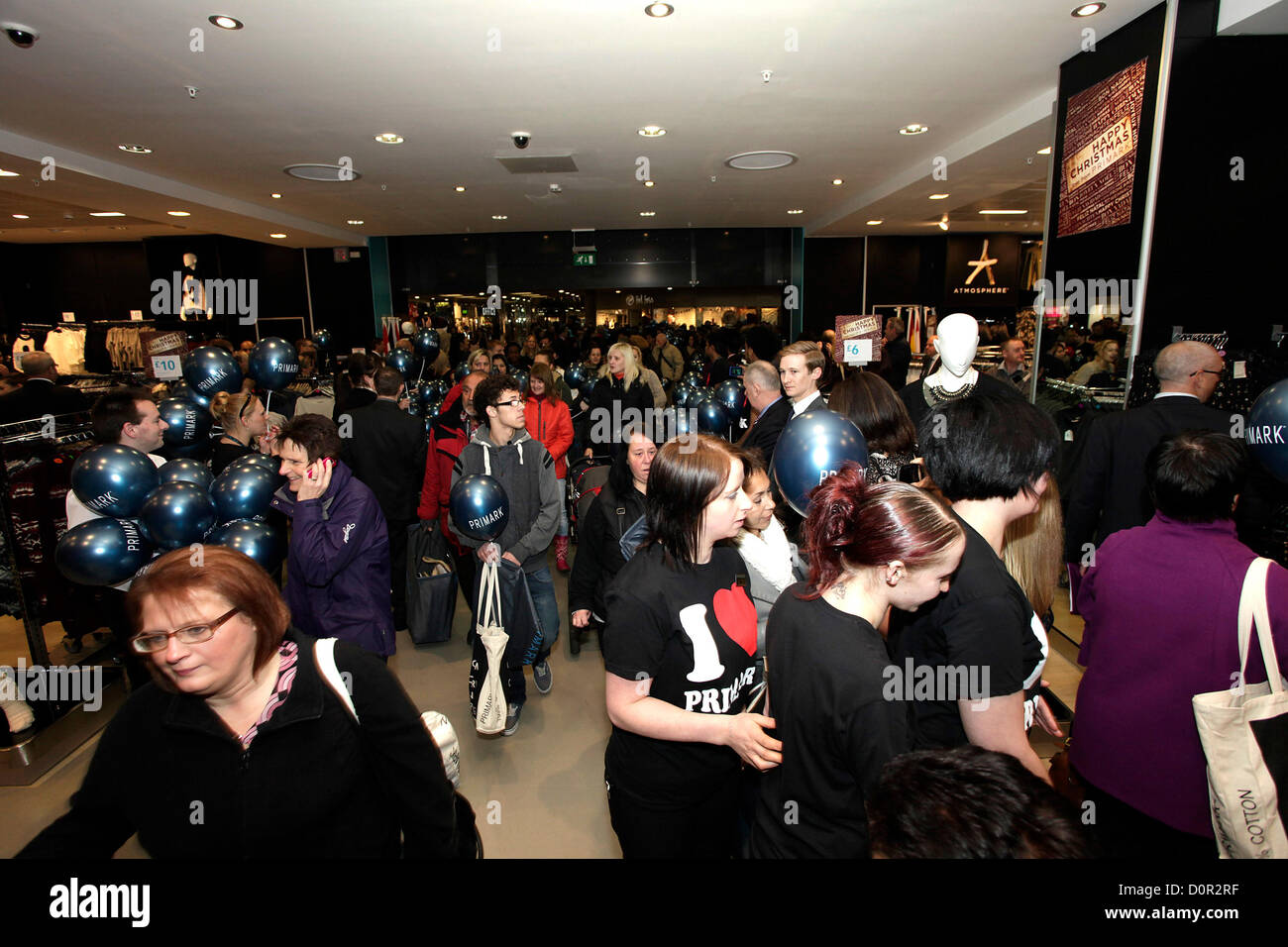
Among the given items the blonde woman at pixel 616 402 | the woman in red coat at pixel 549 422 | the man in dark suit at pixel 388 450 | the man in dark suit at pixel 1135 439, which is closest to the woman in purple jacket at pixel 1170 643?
the man in dark suit at pixel 1135 439

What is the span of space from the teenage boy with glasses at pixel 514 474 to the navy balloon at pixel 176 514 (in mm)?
1123

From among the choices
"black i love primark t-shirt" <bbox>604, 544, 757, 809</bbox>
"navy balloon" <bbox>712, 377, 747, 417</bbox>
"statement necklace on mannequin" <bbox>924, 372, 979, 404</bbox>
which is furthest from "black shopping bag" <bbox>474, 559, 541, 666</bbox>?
"navy balloon" <bbox>712, 377, 747, 417</bbox>

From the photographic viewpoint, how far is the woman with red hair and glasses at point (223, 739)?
116 centimetres

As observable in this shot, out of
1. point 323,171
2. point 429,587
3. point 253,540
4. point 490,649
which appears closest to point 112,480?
point 253,540

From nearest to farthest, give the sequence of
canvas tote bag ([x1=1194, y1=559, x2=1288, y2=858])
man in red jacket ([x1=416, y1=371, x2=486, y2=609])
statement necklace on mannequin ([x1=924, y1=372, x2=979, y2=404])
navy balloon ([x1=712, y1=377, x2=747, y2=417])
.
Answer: canvas tote bag ([x1=1194, y1=559, x2=1288, y2=858]) → statement necklace on mannequin ([x1=924, y1=372, x2=979, y2=404]) → man in red jacket ([x1=416, y1=371, x2=486, y2=609]) → navy balloon ([x1=712, y1=377, x2=747, y2=417])

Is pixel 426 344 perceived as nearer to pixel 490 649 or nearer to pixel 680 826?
pixel 490 649

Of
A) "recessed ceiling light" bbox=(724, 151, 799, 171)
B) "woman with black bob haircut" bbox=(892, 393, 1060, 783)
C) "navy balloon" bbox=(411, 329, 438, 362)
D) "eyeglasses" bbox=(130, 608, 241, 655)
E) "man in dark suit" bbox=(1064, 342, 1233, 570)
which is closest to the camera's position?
"eyeglasses" bbox=(130, 608, 241, 655)

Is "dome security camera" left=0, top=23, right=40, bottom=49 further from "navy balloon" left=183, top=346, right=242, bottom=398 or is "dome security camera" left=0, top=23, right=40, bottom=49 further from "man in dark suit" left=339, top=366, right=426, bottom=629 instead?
"man in dark suit" left=339, top=366, right=426, bottom=629

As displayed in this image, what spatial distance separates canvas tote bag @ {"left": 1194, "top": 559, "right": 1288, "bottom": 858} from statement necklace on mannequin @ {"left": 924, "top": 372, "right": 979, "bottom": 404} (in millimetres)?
1708

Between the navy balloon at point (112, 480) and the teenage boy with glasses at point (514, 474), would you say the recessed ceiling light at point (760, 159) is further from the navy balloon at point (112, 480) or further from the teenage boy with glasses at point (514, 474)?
the navy balloon at point (112, 480)

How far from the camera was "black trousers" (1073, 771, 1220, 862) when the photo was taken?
1.65 m

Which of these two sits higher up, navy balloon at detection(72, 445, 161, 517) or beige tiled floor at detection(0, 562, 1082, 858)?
navy balloon at detection(72, 445, 161, 517)

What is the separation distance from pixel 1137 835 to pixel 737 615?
1268 mm

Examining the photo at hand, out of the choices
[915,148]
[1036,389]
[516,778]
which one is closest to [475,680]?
[516,778]
